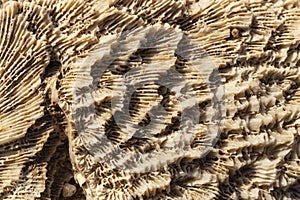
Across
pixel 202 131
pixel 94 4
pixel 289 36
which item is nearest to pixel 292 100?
pixel 289 36

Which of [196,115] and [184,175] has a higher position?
[196,115]

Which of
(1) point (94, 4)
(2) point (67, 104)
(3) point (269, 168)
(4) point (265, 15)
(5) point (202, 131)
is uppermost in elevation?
(1) point (94, 4)

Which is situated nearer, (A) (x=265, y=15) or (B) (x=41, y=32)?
(B) (x=41, y=32)

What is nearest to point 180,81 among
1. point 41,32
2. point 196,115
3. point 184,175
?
point 196,115

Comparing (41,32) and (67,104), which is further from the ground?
(41,32)

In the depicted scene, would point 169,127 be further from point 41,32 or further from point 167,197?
point 41,32

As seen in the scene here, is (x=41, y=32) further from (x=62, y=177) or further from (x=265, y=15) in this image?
(x=265, y=15)
